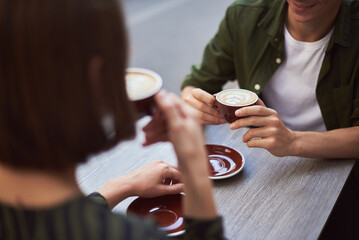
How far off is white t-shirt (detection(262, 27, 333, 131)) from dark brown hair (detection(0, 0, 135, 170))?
1132 millimetres

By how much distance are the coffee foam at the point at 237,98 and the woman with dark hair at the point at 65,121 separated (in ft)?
1.70

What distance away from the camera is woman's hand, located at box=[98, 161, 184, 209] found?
1.25 m

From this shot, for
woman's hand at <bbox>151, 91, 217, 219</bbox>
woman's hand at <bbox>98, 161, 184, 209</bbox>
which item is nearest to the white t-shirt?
woman's hand at <bbox>98, 161, 184, 209</bbox>

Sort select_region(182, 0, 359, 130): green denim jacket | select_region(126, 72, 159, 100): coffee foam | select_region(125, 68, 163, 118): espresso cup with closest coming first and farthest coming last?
select_region(125, 68, 163, 118): espresso cup
select_region(126, 72, 159, 100): coffee foam
select_region(182, 0, 359, 130): green denim jacket

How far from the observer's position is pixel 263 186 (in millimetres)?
1343

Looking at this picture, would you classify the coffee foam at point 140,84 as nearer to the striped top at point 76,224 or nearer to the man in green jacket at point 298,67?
the man in green jacket at point 298,67

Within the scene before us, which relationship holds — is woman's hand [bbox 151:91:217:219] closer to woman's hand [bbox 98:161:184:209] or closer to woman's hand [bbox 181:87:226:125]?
woman's hand [bbox 98:161:184:209]

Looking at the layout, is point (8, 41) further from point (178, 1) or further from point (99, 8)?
point (178, 1)

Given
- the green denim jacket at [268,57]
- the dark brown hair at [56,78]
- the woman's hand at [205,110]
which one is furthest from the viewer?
the green denim jacket at [268,57]

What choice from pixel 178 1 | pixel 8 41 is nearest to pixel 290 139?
pixel 8 41

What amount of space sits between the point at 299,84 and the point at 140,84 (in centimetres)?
79

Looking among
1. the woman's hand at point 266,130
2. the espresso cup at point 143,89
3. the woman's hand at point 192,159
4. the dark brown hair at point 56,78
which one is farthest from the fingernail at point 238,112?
the dark brown hair at point 56,78

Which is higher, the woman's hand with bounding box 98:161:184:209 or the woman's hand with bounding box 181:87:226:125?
the woman's hand with bounding box 181:87:226:125

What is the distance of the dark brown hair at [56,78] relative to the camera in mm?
679
